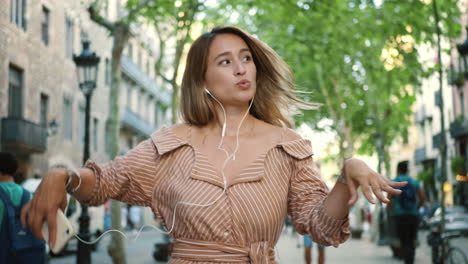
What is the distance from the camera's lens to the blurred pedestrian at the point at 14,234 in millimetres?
6402

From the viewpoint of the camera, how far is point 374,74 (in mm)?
26203

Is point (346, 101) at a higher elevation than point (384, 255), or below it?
higher

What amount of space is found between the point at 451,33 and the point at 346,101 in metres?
18.5

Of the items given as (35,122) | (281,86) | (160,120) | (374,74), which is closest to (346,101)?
(374,74)

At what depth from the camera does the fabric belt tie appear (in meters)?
2.79

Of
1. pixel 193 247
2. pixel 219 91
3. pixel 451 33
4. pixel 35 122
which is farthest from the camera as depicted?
pixel 451 33

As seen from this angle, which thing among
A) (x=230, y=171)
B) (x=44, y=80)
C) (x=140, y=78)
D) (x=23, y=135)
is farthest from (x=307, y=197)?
(x=140, y=78)

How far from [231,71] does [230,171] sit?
447 mm

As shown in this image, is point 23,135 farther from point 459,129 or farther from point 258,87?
point 459,129

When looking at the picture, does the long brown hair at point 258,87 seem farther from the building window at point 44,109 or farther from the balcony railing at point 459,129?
the balcony railing at point 459,129

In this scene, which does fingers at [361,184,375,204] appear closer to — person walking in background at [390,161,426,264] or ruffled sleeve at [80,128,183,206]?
ruffled sleeve at [80,128,183,206]

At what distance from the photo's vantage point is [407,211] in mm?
11711

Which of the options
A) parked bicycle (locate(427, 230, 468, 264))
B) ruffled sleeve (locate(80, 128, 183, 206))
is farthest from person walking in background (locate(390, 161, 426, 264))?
ruffled sleeve (locate(80, 128, 183, 206))

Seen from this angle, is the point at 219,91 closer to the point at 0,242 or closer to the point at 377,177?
the point at 377,177
